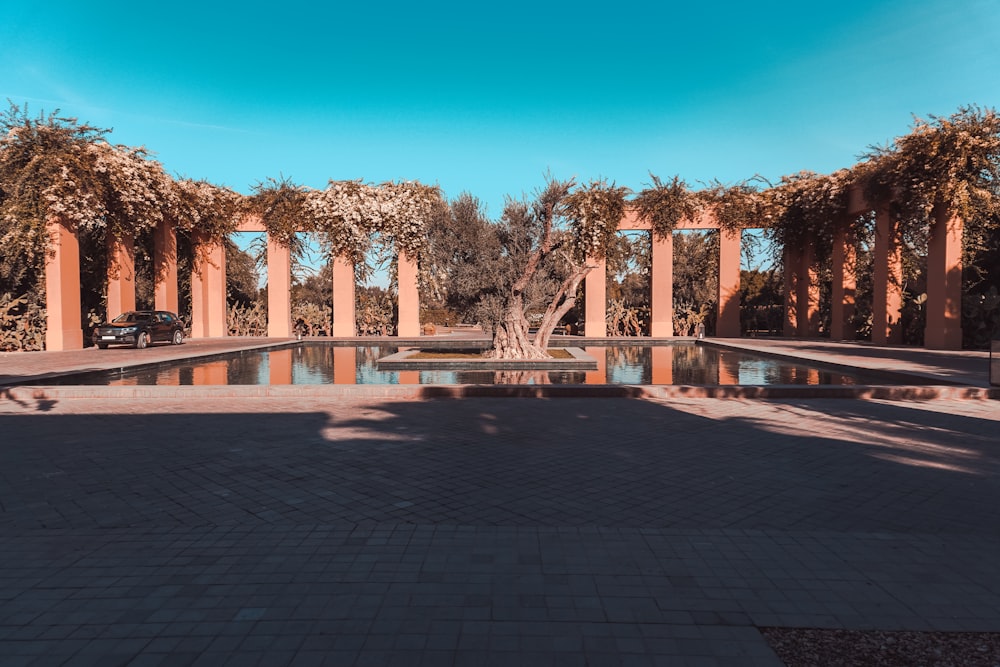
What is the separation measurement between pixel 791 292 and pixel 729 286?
2.85 metres

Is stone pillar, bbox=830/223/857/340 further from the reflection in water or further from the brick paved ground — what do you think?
the brick paved ground

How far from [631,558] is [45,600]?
2907 mm

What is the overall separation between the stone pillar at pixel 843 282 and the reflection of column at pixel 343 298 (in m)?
19.0

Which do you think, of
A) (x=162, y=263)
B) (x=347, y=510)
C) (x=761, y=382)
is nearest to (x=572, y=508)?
(x=347, y=510)

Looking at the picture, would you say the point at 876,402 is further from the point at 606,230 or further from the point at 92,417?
the point at 606,230

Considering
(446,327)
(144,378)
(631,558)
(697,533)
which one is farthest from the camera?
(446,327)

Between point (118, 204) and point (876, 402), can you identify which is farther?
point (118, 204)

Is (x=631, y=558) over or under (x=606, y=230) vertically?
under

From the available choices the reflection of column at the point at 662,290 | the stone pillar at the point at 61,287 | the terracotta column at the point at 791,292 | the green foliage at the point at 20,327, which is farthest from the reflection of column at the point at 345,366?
the terracotta column at the point at 791,292

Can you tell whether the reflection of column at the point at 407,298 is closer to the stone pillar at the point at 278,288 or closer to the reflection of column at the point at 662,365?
the stone pillar at the point at 278,288

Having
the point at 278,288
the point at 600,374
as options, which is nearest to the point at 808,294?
the point at 600,374

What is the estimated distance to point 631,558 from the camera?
3.24m

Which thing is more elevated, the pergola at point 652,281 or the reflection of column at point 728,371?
the pergola at point 652,281

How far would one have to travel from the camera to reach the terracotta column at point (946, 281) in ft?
55.7
